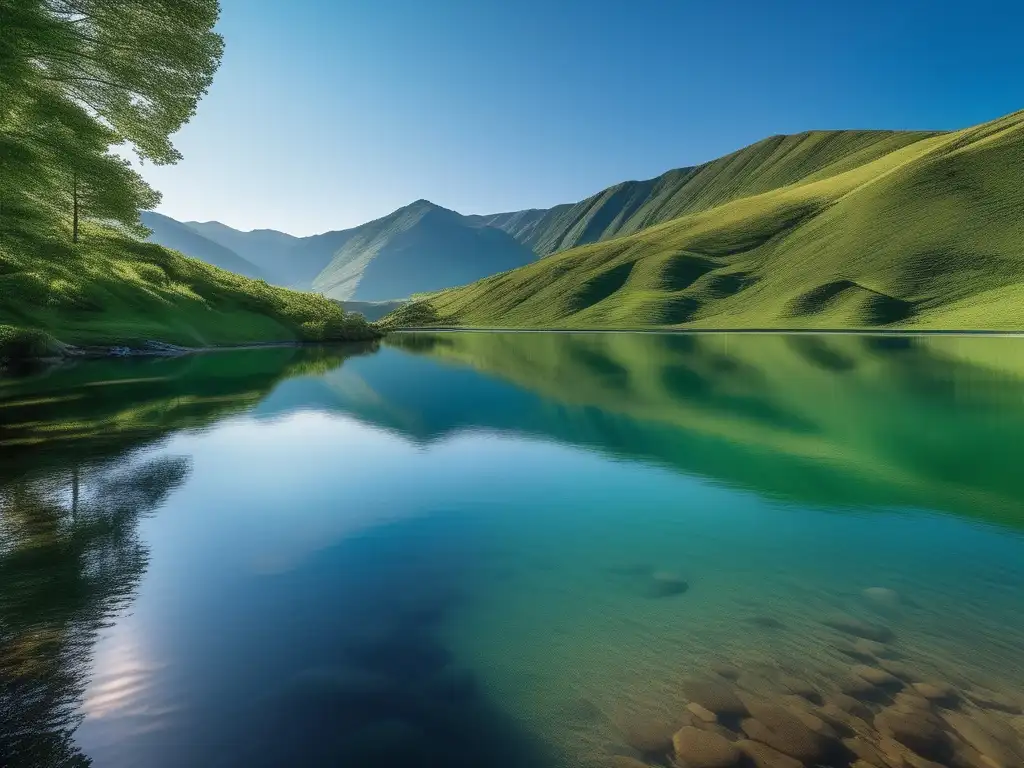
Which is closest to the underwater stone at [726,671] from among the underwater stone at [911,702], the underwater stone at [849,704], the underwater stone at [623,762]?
the underwater stone at [849,704]

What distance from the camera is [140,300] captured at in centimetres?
7962

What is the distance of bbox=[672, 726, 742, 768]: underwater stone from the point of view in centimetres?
713

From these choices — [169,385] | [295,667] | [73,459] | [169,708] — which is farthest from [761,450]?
[169,385]

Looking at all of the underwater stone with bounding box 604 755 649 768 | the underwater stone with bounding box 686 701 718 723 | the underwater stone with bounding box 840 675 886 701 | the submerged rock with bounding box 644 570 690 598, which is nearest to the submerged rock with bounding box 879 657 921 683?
the underwater stone with bounding box 840 675 886 701

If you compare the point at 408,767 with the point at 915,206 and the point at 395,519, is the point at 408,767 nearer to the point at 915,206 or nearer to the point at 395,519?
the point at 395,519

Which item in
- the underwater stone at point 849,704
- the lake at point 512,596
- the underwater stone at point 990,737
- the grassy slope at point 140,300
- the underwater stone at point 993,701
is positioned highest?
the grassy slope at point 140,300

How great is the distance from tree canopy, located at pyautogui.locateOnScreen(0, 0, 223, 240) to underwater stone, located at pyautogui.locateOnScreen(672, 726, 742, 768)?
34680 millimetres

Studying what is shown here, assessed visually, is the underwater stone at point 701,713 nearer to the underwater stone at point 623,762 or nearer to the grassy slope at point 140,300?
the underwater stone at point 623,762

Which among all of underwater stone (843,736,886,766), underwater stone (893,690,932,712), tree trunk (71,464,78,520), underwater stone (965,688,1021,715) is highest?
underwater stone (965,688,1021,715)

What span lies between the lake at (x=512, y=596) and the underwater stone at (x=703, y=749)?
0.12ft

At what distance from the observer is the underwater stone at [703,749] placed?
7.13 m

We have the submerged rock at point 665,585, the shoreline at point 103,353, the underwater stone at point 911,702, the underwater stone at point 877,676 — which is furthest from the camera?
the shoreline at point 103,353

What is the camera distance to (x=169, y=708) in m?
8.23

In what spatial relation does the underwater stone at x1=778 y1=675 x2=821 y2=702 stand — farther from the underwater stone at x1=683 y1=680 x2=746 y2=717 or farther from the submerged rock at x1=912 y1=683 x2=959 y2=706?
the submerged rock at x1=912 y1=683 x2=959 y2=706
